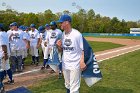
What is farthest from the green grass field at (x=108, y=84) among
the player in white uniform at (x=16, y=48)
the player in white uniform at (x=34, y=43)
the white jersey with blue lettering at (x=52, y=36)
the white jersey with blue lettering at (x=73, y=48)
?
the player in white uniform at (x=34, y=43)

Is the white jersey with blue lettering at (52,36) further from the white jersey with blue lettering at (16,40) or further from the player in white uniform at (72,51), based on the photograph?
the player in white uniform at (72,51)

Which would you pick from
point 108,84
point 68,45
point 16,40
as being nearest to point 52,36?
point 16,40

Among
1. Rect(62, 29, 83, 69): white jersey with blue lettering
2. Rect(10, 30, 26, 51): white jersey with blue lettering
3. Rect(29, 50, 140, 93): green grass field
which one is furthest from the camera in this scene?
Rect(10, 30, 26, 51): white jersey with blue lettering

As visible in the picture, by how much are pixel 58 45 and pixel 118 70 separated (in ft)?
22.0

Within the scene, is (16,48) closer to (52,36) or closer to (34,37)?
(52,36)

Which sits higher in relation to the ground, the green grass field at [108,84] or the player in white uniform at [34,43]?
the player in white uniform at [34,43]

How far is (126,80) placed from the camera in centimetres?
1046

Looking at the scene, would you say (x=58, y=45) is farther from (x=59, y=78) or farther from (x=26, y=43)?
(x=26, y=43)

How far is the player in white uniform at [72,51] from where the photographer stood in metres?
6.40

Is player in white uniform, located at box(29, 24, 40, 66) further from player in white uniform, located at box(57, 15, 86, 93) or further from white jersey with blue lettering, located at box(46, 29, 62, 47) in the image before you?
player in white uniform, located at box(57, 15, 86, 93)

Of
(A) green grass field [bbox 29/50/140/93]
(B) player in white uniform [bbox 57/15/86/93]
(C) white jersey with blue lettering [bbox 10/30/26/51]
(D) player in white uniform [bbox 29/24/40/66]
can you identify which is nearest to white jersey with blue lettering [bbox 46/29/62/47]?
(C) white jersey with blue lettering [bbox 10/30/26/51]

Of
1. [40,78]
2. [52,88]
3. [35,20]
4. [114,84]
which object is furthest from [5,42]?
[35,20]

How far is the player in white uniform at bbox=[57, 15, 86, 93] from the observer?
21.0 ft

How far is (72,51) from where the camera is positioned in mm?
6449
